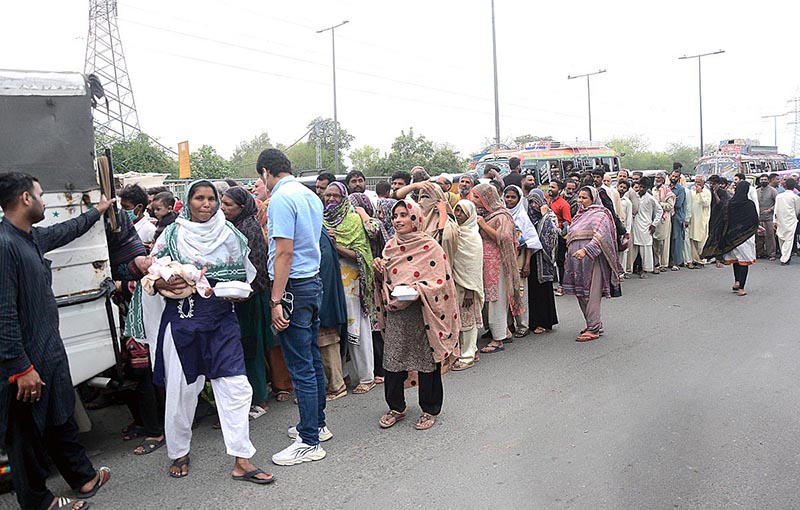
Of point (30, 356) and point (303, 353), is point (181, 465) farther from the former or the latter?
point (30, 356)

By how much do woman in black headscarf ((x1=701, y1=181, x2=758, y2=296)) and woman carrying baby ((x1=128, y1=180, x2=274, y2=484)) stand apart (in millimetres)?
8363

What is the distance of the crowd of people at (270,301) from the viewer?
3568mm

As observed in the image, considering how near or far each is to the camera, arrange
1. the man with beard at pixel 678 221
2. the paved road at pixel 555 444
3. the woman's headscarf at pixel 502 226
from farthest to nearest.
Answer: the man with beard at pixel 678 221 → the woman's headscarf at pixel 502 226 → the paved road at pixel 555 444

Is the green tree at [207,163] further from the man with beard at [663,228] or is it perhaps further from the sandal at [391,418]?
the sandal at [391,418]

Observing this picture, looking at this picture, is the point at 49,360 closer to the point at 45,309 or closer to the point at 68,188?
the point at 45,309

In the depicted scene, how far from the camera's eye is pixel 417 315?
4879mm

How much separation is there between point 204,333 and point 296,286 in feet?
2.10

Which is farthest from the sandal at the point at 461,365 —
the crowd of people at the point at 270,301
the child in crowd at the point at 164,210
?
the child in crowd at the point at 164,210

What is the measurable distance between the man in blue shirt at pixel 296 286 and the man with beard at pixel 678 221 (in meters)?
10.5

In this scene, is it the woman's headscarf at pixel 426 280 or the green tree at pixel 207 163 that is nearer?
the woman's headscarf at pixel 426 280

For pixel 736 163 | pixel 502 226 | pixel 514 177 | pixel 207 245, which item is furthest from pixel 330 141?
pixel 207 245

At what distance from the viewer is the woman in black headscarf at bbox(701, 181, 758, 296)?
998cm

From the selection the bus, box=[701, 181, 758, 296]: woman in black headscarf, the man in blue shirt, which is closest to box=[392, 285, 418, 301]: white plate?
the man in blue shirt

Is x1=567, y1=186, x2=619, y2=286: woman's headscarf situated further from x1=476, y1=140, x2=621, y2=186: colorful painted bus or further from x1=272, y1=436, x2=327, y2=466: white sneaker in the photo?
x1=476, y1=140, x2=621, y2=186: colorful painted bus
